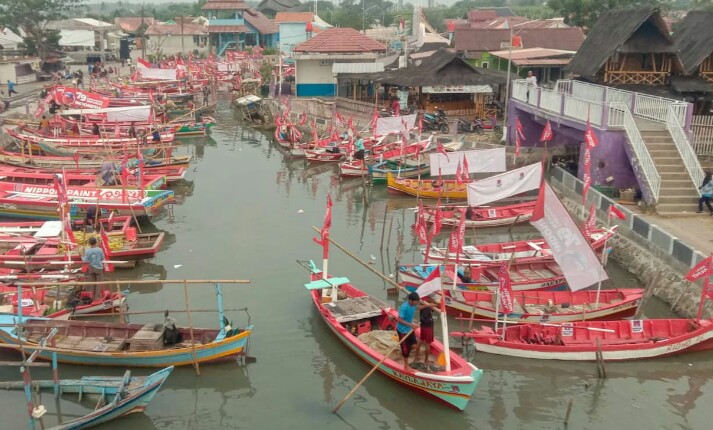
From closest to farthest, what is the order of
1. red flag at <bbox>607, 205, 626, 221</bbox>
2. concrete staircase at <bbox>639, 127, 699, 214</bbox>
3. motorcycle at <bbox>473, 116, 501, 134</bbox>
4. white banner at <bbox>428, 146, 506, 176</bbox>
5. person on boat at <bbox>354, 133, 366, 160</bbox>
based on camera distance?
red flag at <bbox>607, 205, 626, 221</bbox>, concrete staircase at <bbox>639, 127, 699, 214</bbox>, white banner at <bbox>428, 146, 506, 176</bbox>, person on boat at <bbox>354, 133, 366, 160</bbox>, motorcycle at <bbox>473, 116, 501, 134</bbox>

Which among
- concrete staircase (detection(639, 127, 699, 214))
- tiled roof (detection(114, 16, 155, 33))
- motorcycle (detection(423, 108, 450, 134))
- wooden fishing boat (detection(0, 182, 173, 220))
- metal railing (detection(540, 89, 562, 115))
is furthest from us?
tiled roof (detection(114, 16, 155, 33))

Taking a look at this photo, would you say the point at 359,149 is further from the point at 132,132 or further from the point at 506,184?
the point at 506,184

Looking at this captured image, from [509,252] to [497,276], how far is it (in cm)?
189

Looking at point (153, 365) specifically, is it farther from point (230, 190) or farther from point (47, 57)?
point (47, 57)

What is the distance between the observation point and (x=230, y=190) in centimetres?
3212

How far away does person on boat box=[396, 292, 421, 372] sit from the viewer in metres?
13.7

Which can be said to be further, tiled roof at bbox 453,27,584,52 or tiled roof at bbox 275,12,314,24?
tiled roof at bbox 275,12,314,24

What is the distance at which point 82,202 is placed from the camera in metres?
25.4

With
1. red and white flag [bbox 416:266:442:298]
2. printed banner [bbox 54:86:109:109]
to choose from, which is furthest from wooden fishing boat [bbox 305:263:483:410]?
printed banner [bbox 54:86:109:109]

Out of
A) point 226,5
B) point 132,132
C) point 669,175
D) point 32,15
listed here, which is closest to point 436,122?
point 132,132

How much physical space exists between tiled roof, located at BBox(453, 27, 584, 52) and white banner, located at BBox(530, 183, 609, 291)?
38660 mm

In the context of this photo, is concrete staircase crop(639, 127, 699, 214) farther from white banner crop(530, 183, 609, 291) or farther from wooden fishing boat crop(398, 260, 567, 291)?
white banner crop(530, 183, 609, 291)

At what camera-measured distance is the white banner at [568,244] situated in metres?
15.3

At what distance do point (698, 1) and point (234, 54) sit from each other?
1945 inches
